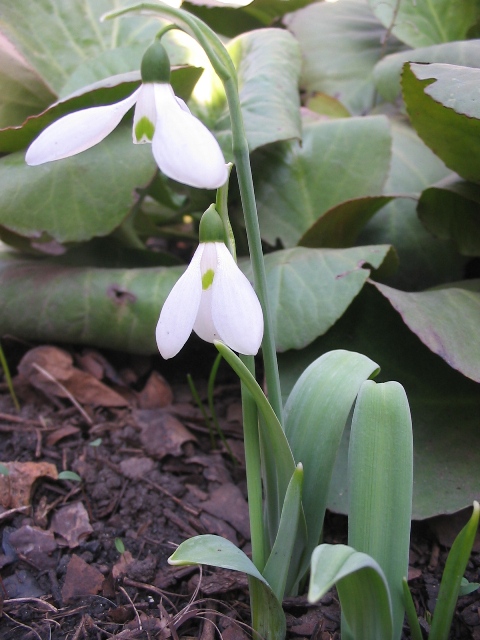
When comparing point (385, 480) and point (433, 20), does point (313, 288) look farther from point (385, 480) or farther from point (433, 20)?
point (433, 20)

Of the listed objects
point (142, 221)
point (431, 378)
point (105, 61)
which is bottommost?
point (431, 378)

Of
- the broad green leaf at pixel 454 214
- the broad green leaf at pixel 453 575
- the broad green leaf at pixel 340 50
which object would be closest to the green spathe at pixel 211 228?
the broad green leaf at pixel 453 575

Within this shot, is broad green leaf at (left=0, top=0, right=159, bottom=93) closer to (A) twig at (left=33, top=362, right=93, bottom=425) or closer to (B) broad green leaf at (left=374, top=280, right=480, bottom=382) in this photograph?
(A) twig at (left=33, top=362, right=93, bottom=425)

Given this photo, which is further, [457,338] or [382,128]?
[382,128]

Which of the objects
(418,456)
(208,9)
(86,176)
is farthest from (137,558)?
(208,9)

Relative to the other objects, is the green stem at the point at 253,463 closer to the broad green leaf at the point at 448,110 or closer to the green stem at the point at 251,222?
the green stem at the point at 251,222

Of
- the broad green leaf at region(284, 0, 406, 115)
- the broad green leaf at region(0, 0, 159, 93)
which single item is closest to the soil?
the broad green leaf at region(0, 0, 159, 93)

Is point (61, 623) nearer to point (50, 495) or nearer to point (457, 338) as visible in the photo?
point (50, 495)
